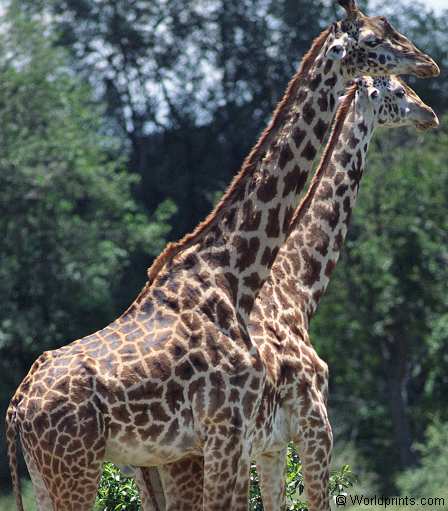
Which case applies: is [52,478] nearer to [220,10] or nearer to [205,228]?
[205,228]

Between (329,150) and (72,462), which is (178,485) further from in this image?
(329,150)

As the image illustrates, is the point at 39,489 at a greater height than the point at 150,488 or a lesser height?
greater

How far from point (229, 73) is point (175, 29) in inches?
78.7

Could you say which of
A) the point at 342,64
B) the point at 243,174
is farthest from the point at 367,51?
the point at 243,174

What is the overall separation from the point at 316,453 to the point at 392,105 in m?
2.62

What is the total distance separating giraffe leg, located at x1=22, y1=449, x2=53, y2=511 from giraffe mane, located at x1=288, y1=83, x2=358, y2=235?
2.65m

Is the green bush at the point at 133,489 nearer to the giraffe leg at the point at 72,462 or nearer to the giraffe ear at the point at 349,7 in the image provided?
the giraffe leg at the point at 72,462

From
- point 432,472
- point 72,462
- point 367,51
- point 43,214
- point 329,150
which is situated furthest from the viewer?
point 43,214

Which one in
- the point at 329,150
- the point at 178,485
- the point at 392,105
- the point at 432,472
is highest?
the point at 392,105

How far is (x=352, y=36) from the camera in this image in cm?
767

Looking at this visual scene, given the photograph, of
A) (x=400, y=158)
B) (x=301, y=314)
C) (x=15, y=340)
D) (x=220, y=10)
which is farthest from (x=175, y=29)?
(x=301, y=314)

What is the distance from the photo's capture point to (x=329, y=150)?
8680 mm

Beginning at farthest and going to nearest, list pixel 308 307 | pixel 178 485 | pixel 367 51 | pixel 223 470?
1. pixel 308 307
2. pixel 367 51
3. pixel 178 485
4. pixel 223 470

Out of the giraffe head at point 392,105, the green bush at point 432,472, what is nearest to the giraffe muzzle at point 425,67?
the giraffe head at point 392,105
